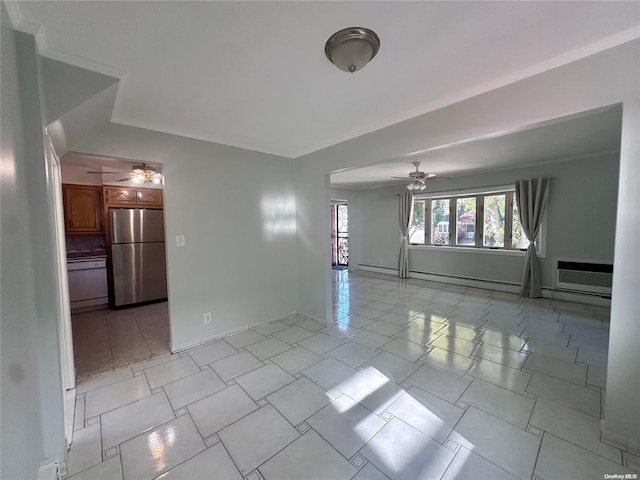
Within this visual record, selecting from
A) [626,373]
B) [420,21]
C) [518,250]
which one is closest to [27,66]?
[420,21]

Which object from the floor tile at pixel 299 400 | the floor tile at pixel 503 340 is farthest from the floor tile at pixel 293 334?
the floor tile at pixel 503 340

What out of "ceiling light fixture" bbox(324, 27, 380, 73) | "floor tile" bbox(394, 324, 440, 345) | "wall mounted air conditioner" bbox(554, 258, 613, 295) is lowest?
"floor tile" bbox(394, 324, 440, 345)

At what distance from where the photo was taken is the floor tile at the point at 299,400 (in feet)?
6.31

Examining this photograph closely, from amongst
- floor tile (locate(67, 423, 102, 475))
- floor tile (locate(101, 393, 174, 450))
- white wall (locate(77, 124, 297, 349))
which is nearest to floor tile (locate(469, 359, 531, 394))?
white wall (locate(77, 124, 297, 349))

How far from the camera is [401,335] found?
10.6 feet

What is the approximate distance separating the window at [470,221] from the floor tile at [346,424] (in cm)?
487

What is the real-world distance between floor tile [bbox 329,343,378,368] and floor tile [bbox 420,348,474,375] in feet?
1.87

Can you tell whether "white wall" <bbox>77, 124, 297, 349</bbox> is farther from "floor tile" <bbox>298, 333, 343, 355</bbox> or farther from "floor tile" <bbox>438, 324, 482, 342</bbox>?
"floor tile" <bbox>438, 324, 482, 342</bbox>

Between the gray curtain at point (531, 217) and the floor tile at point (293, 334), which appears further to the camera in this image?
the gray curtain at point (531, 217)

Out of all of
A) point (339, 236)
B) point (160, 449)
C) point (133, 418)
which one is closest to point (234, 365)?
point (133, 418)

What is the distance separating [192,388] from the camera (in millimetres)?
2250

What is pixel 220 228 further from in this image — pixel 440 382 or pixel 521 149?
pixel 521 149

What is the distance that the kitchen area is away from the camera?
409 cm

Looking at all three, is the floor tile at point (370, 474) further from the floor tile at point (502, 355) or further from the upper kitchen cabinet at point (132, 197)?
the upper kitchen cabinet at point (132, 197)
